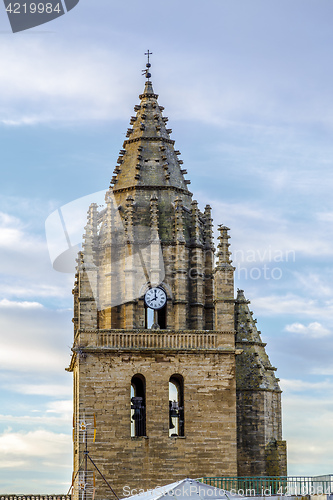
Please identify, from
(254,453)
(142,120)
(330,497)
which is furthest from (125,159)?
(330,497)

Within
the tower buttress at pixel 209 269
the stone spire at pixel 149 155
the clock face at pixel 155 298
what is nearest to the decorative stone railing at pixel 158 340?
the clock face at pixel 155 298

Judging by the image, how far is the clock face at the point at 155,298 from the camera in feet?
197

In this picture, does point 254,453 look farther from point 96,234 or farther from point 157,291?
point 96,234

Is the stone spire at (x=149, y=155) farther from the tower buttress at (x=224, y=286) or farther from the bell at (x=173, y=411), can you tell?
the bell at (x=173, y=411)

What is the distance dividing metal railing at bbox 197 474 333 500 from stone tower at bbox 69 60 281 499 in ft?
2.93

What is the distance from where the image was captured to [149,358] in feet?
192

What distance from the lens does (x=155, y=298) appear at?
60188 mm

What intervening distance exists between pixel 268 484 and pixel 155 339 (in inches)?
327

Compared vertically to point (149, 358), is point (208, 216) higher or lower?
higher

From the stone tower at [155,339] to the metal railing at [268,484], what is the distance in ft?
2.93

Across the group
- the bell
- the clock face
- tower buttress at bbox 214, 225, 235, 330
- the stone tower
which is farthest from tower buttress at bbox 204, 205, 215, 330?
the bell

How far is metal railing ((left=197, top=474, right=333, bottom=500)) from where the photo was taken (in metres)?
52.5

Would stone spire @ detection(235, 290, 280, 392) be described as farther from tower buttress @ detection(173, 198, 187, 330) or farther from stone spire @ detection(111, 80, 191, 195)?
stone spire @ detection(111, 80, 191, 195)

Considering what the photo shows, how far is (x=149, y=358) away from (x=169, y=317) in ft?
8.26
